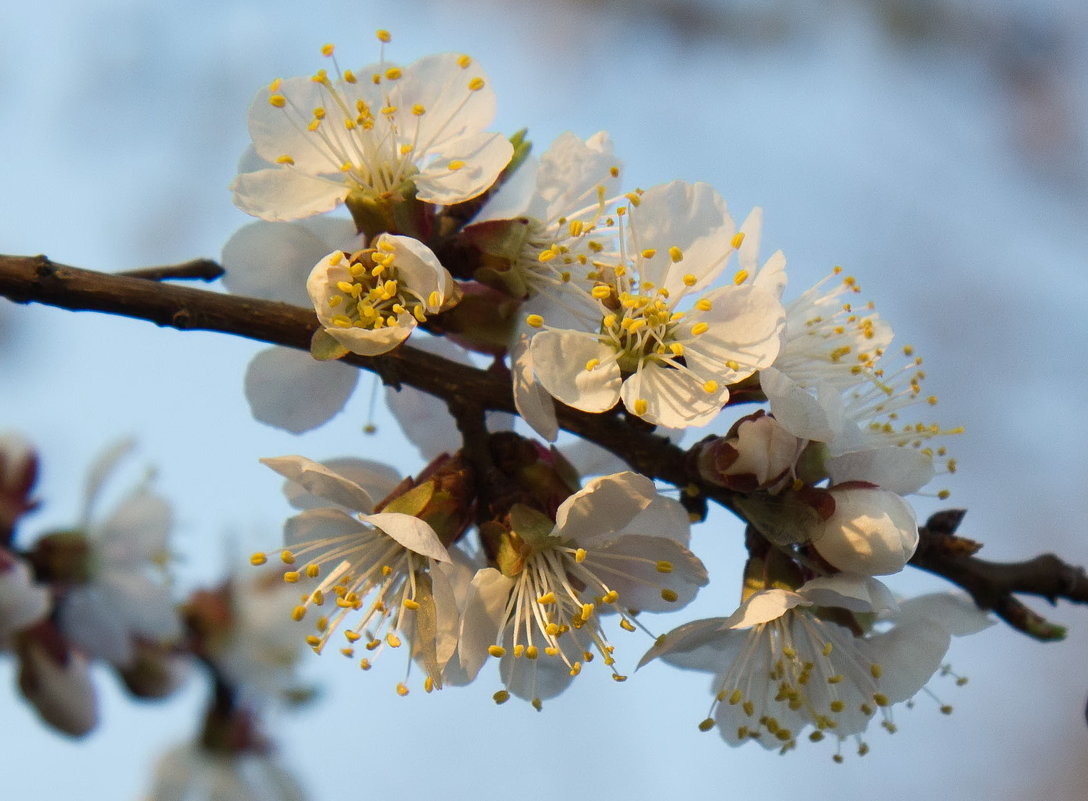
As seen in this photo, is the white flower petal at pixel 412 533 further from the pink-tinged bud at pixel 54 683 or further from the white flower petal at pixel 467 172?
the pink-tinged bud at pixel 54 683

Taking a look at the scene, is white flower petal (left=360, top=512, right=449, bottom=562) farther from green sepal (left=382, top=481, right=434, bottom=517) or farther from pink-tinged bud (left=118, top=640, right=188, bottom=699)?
pink-tinged bud (left=118, top=640, right=188, bottom=699)

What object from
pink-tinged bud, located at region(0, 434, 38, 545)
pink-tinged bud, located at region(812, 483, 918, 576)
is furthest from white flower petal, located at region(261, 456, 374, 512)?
pink-tinged bud, located at region(0, 434, 38, 545)

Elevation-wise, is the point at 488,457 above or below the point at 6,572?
above

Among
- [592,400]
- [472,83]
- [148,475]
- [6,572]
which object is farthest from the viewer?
[148,475]

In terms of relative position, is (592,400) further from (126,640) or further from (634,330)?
(126,640)

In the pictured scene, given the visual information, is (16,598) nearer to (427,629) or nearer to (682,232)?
(427,629)

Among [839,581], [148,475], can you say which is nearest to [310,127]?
[839,581]

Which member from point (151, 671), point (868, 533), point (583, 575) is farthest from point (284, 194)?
point (151, 671)
